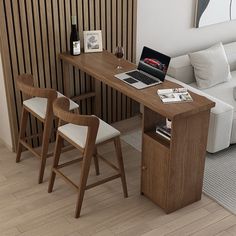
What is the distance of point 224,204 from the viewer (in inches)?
137

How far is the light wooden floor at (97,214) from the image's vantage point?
3234mm

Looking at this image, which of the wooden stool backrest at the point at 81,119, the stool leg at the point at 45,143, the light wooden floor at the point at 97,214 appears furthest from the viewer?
the stool leg at the point at 45,143

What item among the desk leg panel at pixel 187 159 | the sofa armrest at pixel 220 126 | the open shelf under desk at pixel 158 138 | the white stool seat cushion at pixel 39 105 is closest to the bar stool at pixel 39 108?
the white stool seat cushion at pixel 39 105

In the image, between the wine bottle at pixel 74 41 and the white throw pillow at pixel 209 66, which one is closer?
the wine bottle at pixel 74 41

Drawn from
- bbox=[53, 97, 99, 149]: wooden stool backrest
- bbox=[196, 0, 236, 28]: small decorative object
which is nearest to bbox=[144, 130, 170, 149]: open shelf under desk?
bbox=[53, 97, 99, 149]: wooden stool backrest

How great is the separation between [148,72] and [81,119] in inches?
30.4

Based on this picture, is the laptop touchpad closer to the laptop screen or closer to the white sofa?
the laptop screen

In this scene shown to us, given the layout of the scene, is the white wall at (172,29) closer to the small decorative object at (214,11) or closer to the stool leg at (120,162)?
the small decorative object at (214,11)

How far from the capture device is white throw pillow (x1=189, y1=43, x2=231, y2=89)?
445 cm

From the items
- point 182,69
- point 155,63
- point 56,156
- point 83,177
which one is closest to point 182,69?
point 182,69

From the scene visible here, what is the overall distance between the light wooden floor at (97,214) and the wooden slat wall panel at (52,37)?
676mm

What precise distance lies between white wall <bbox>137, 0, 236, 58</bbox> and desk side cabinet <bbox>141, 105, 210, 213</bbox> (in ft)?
4.38

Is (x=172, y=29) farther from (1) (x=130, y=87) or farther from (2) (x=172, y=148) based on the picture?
(2) (x=172, y=148)

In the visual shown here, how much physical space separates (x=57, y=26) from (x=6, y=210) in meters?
1.57
